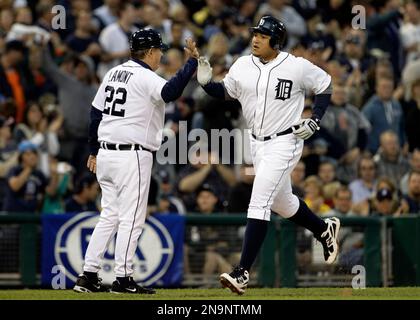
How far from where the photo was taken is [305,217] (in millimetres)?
10438

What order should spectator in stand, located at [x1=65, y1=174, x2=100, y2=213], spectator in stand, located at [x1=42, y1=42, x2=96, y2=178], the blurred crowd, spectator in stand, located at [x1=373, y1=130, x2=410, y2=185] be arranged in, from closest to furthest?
spectator in stand, located at [x1=65, y1=174, x2=100, y2=213] < the blurred crowd < spectator in stand, located at [x1=373, y1=130, x2=410, y2=185] < spectator in stand, located at [x1=42, y1=42, x2=96, y2=178]

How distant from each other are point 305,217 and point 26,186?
448 cm

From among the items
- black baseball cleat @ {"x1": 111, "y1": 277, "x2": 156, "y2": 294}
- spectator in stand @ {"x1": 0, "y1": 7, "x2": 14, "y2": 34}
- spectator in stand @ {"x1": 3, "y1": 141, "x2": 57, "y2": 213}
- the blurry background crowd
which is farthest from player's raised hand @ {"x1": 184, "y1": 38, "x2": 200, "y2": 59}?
spectator in stand @ {"x1": 0, "y1": 7, "x2": 14, "y2": 34}

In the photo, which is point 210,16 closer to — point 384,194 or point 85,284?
point 384,194

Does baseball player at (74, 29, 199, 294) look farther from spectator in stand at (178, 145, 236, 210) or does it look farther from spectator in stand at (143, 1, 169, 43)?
spectator in stand at (143, 1, 169, 43)

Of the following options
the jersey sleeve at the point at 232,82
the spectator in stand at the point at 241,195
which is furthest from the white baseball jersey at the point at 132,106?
the spectator in stand at the point at 241,195

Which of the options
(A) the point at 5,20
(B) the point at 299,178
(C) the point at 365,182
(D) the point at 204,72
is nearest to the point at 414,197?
(C) the point at 365,182

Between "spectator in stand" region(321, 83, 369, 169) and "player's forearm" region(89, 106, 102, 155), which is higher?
"spectator in stand" region(321, 83, 369, 169)

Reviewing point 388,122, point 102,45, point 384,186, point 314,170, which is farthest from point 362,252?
point 102,45

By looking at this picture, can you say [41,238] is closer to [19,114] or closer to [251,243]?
[19,114]

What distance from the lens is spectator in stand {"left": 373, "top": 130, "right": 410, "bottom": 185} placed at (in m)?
15.0

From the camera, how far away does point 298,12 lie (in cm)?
1873

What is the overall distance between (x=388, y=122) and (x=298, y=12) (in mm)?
3466

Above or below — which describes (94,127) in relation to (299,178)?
above
